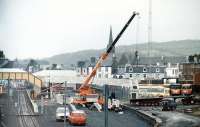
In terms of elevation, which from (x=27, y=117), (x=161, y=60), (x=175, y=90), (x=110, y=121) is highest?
(x=161, y=60)

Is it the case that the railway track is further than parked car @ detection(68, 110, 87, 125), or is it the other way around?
parked car @ detection(68, 110, 87, 125)

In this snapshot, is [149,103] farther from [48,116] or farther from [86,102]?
[48,116]

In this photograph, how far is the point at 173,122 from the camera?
663 inches

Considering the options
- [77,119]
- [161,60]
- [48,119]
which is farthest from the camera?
[161,60]

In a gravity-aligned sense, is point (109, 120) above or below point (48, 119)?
below

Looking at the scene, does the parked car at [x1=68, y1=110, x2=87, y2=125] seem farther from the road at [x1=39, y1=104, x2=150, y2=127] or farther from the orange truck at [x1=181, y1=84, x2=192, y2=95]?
the orange truck at [x1=181, y1=84, x2=192, y2=95]

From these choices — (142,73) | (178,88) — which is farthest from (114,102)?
(142,73)

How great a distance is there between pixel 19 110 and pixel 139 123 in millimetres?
5223

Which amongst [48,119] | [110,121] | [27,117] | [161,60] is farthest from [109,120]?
[161,60]

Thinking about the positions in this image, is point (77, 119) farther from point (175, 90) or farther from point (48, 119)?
point (175, 90)

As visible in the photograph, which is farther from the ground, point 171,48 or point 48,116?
point 171,48

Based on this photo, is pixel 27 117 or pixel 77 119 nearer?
pixel 77 119

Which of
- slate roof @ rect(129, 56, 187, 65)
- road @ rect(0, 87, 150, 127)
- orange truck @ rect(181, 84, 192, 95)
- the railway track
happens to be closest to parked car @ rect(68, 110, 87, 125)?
road @ rect(0, 87, 150, 127)

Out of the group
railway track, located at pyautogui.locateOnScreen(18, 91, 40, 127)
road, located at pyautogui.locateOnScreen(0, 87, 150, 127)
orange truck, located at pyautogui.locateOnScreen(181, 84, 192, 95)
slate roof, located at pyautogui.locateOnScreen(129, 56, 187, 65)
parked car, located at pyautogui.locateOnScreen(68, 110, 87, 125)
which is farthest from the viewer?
slate roof, located at pyautogui.locateOnScreen(129, 56, 187, 65)
